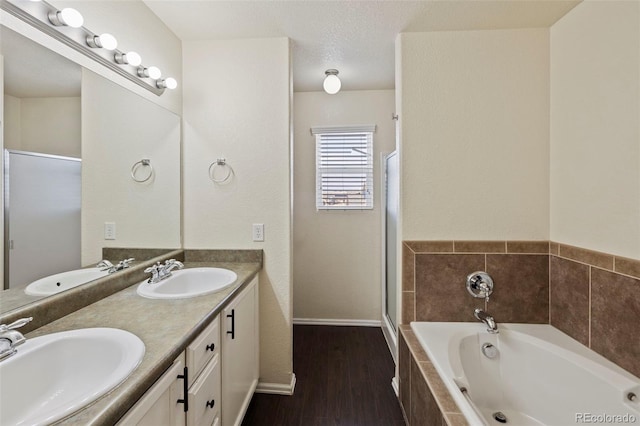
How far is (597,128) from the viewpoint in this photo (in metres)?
1.43

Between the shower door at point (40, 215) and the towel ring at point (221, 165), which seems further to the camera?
the towel ring at point (221, 165)

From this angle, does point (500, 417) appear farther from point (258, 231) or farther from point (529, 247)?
point (258, 231)

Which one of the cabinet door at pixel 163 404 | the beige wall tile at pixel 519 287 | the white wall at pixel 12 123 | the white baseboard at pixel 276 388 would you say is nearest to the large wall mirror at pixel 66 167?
the white wall at pixel 12 123

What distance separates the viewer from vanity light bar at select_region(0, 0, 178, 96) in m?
1.02

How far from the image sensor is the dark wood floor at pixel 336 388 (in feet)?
5.58

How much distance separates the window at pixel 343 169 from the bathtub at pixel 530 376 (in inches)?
56.3

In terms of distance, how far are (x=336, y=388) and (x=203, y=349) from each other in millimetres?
1239

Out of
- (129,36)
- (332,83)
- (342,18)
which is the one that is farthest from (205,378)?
(332,83)

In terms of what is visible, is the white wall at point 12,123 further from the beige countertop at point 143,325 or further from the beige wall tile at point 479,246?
the beige wall tile at point 479,246

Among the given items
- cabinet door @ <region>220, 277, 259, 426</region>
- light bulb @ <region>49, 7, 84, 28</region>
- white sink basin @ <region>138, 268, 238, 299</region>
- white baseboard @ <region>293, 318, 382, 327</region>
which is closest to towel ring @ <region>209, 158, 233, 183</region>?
white sink basin @ <region>138, 268, 238, 299</region>

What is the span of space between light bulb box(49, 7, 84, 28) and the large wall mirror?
120mm

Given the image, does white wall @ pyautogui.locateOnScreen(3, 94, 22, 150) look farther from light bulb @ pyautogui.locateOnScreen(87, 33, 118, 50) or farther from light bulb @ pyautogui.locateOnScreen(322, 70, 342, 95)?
light bulb @ pyautogui.locateOnScreen(322, 70, 342, 95)

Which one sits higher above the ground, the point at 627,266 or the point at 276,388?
the point at 627,266

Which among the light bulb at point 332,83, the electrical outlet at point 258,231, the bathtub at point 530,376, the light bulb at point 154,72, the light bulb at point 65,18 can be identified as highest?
the light bulb at point 332,83
